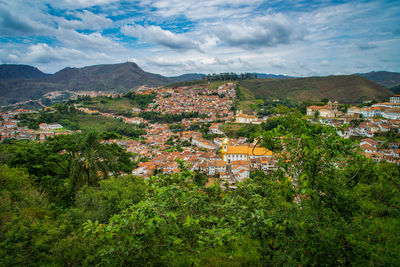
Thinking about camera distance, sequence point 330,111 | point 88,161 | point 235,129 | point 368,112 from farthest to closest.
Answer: point 235,129 < point 330,111 < point 368,112 < point 88,161

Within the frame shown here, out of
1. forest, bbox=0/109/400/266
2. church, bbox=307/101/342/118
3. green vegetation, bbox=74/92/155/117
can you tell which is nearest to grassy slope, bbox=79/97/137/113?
green vegetation, bbox=74/92/155/117

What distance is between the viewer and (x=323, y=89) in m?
79.5

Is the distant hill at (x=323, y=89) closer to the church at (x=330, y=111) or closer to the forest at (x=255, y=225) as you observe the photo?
the church at (x=330, y=111)

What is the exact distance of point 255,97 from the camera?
83.9 meters

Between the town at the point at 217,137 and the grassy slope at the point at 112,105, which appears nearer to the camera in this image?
the town at the point at 217,137

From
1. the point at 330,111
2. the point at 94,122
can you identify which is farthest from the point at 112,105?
the point at 330,111

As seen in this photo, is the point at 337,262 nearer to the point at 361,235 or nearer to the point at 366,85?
the point at 361,235

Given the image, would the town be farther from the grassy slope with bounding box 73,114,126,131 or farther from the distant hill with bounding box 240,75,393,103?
the distant hill with bounding box 240,75,393,103

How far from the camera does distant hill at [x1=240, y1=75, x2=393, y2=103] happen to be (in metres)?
65.7

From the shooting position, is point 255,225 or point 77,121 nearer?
point 255,225

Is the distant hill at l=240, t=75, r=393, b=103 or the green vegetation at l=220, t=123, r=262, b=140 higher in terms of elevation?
the distant hill at l=240, t=75, r=393, b=103

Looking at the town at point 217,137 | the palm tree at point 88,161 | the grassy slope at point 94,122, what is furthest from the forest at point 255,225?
the grassy slope at point 94,122

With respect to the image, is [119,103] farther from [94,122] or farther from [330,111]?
[330,111]

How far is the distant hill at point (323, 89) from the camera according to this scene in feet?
216
